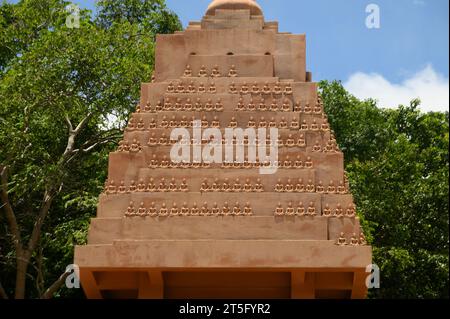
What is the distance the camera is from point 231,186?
55.2 feet

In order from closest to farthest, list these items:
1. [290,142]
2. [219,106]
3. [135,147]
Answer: [290,142]
[135,147]
[219,106]

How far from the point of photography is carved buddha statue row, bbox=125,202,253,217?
16422 mm

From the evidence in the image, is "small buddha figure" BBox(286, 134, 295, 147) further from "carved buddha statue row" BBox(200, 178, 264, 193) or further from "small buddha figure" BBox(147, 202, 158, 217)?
"small buddha figure" BBox(147, 202, 158, 217)

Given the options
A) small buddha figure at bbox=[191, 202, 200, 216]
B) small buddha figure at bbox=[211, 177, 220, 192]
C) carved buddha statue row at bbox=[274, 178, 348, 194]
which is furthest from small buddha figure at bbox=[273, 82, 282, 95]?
small buddha figure at bbox=[191, 202, 200, 216]

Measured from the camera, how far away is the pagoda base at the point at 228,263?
15789 mm

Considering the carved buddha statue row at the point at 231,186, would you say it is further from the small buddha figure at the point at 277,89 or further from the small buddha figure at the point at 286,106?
the small buddha figure at the point at 277,89

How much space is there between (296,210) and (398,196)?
50.9ft

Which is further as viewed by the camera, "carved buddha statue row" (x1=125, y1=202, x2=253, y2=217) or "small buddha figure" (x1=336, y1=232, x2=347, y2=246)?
"carved buddha statue row" (x1=125, y1=202, x2=253, y2=217)

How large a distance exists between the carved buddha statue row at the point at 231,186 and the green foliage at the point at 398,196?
41.5ft

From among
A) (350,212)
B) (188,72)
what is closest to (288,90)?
(188,72)

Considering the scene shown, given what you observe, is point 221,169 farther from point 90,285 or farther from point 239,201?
point 90,285

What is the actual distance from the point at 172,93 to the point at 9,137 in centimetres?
843

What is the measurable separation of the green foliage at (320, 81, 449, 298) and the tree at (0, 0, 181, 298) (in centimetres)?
866

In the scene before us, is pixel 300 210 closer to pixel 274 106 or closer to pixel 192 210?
pixel 192 210
